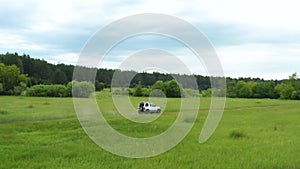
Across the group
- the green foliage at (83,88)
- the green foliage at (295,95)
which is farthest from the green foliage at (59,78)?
the green foliage at (83,88)

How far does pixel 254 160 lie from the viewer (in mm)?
13312

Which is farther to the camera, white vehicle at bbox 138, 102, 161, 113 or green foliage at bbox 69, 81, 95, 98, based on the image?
white vehicle at bbox 138, 102, 161, 113

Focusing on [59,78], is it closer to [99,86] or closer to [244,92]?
[244,92]

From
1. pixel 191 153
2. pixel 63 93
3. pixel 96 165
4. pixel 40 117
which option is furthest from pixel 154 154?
pixel 63 93

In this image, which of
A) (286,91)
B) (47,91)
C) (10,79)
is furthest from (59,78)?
(286,91)

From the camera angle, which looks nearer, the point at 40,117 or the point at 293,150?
the point at 293,150

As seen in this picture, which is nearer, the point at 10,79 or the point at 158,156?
the point at 158,156

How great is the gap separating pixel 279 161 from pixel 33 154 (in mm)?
8931

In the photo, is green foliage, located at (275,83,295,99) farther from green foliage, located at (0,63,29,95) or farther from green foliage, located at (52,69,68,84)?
green foliage, located at (0,63,29,95)

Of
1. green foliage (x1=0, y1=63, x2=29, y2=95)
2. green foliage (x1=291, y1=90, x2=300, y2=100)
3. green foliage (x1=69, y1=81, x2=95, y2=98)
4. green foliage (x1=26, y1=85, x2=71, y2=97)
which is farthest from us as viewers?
green foliage (x1=291, y1=90, x2=300, y2=100)

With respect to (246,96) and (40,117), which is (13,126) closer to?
(40,117)

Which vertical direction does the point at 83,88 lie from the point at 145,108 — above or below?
above

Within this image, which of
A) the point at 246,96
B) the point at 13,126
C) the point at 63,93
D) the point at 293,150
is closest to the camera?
the point at 293,150

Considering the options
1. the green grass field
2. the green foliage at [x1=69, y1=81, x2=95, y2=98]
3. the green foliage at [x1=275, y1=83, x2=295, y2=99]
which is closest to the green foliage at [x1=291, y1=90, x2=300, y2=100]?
the green foliage at [x1=275, y1=83, x2=295, y2=99]
